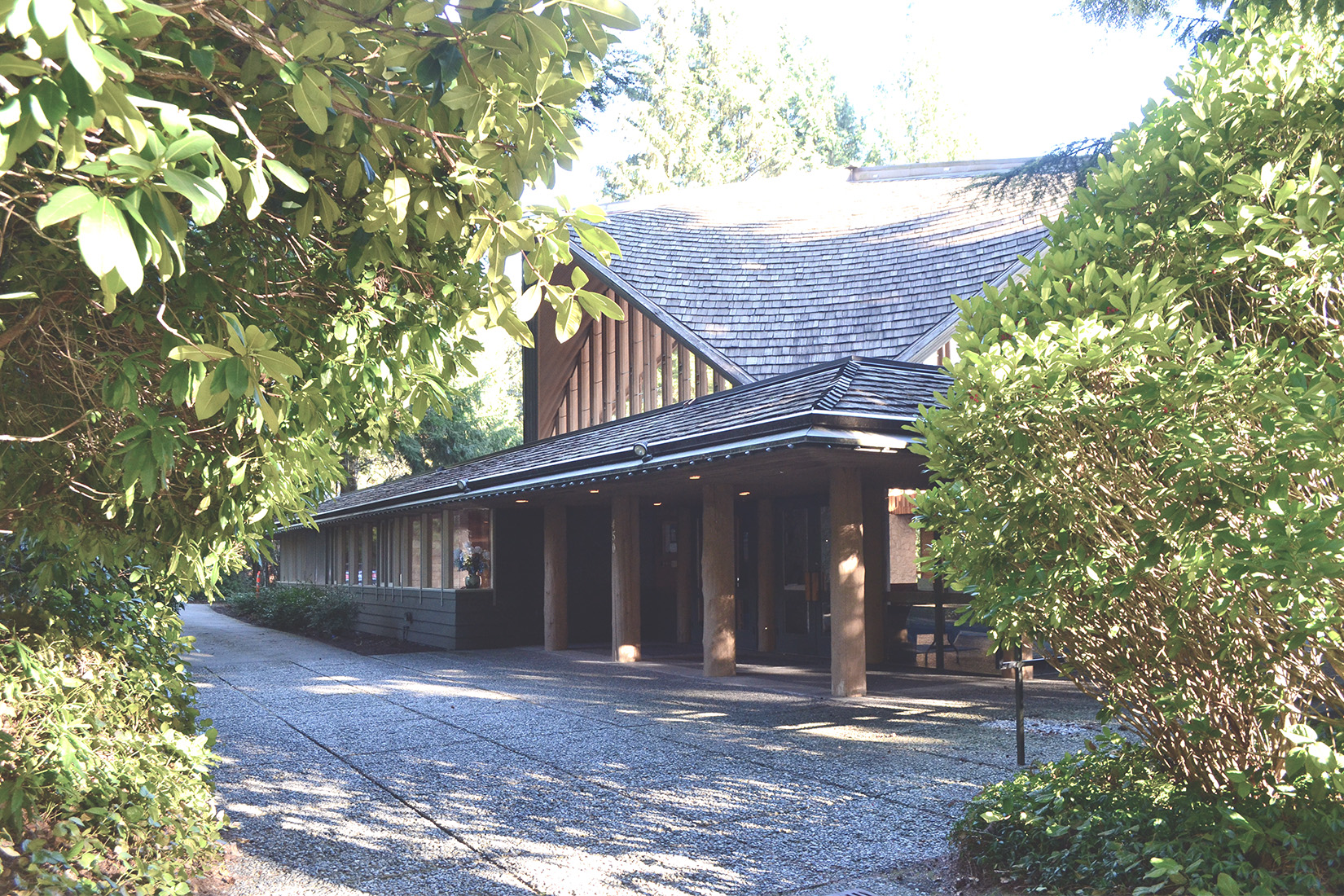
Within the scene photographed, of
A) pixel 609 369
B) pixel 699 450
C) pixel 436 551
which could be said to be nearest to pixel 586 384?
pixel 609 369

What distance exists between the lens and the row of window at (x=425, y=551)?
19.9m

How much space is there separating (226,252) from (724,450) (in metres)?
7.87

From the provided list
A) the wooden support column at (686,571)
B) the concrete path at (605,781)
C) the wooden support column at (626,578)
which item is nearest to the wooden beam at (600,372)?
the wooden support column at (686,571)

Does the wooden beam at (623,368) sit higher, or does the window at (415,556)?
the wooden beam at (623,368)

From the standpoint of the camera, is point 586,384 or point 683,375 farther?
point 586,384

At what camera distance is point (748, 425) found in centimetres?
1088

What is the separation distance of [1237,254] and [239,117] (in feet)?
11.7

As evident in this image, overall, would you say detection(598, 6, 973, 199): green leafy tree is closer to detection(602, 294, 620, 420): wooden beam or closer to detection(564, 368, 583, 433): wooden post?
detection(564, 368, 583, 433): wooden post

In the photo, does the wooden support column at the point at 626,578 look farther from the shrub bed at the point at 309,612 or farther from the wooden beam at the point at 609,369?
the shrub bed at the point at 309,612

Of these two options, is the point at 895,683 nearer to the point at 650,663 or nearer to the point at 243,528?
the point at 650,663

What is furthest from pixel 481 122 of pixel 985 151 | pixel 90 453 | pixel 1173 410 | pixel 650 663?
pixel 985 151

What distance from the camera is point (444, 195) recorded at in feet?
10.7

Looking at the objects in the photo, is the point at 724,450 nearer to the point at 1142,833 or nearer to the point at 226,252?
the point at 1142,833

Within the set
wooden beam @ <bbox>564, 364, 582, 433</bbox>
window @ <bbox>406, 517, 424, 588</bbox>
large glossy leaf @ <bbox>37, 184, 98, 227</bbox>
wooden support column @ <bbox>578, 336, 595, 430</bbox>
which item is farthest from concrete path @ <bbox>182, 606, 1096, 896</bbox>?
window @ <bbox>406, 517, 424, 588</bbox>
